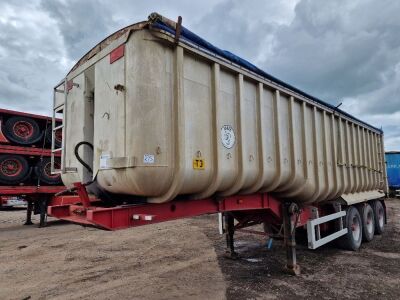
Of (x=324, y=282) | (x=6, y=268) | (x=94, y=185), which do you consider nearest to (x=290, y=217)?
(x=324, y=282)

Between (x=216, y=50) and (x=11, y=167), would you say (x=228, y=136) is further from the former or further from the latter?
(x=11, y=167)

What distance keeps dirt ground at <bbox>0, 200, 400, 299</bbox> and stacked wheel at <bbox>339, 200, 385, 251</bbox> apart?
0.75 ft

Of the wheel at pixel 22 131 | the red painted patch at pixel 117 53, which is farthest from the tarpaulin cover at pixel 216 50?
the wheel at pixel 22 131

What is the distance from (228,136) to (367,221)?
5.92 m

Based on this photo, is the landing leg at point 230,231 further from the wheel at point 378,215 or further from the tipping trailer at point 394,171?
the tipping trailer at point 394,171

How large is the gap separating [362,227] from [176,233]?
4694 millimetres

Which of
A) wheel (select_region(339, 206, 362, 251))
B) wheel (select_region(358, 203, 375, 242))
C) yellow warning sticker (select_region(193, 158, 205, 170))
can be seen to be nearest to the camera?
yellow warning sticker (select_region(193, 158, 205, 170))

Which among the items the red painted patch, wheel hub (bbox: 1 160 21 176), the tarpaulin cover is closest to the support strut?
wheel hub (bbox: 1 160 21 176)

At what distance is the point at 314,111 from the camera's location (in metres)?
5.90

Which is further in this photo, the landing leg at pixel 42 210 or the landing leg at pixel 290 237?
the landing leg at pixel 42 210

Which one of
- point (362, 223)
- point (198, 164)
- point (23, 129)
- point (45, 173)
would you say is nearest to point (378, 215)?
point (362, 223)

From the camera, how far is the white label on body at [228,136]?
150 inches

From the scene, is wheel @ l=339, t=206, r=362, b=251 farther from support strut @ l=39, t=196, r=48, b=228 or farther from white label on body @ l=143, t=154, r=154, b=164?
support strut @ l=39, t=196, r=48, b=228

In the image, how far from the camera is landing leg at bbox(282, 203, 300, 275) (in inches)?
205
